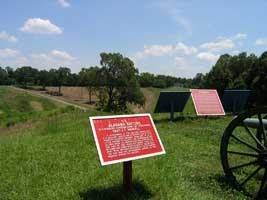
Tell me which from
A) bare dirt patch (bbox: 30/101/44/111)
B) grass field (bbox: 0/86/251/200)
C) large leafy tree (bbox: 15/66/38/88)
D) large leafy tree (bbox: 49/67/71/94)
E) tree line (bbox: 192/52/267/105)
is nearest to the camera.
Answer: grass field (bbox: 0/86/251/200)

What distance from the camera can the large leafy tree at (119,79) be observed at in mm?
56531

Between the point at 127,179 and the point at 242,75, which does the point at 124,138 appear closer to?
the point at 127,179

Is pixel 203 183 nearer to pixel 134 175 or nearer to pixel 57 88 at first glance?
pixel 134 175

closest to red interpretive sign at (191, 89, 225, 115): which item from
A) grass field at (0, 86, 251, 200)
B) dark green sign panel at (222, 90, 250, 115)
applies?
dark green sign panel at (222, 90, 250, 115)

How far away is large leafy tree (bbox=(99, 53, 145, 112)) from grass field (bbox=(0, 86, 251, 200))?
156ft

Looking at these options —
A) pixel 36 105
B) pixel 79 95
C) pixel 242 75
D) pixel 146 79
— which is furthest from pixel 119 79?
pixel 146 79

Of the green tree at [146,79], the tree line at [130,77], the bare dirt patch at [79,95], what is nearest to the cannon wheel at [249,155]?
the tree line at [130,77]

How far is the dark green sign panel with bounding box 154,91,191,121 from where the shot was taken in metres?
12.1

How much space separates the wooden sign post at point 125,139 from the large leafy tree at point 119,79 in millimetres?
51161

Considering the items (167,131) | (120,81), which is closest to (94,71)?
(120,81)

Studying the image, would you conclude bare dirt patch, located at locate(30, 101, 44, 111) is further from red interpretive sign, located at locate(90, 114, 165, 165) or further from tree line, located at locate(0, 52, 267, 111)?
red interpretive sign, located at locate(90, 114, 165, 165)

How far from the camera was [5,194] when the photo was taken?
16.6ft

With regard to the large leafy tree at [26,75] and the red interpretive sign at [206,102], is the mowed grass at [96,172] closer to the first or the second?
the red interpretive sign at [206,102]

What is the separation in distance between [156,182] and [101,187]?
0.84 m
